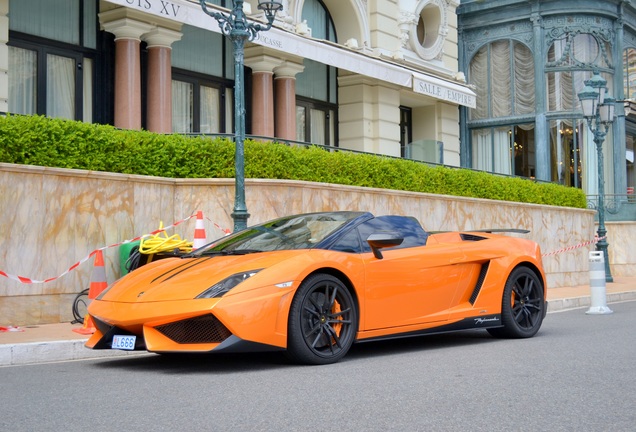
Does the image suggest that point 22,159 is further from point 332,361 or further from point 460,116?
point 460,116

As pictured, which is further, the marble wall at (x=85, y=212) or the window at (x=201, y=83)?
the window at (x=201, y=83)

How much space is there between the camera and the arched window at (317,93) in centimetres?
2373

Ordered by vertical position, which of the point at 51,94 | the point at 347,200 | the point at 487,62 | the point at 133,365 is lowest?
the point at 133,365

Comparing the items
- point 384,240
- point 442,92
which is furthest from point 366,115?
point 384,240

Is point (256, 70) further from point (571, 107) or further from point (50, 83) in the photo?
point (571, 107)

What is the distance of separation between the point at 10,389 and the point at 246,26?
755 cm

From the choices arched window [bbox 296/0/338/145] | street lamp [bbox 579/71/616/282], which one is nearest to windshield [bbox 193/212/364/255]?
street lamp [bbox 579/71/616/282]

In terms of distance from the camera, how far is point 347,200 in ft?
51.3

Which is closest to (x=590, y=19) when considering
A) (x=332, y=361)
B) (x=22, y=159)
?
(x=22, y=159)

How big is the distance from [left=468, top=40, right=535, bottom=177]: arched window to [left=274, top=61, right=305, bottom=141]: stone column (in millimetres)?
9778

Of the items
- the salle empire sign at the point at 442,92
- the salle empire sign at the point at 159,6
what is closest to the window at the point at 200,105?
the salle empire sign at the point at 159,6

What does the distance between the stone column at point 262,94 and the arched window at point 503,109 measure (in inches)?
421

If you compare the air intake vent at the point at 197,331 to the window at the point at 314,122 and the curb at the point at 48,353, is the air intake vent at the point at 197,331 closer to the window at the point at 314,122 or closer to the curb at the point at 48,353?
the curb at the point at 48,353

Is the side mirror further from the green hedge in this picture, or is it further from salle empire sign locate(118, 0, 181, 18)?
salle empire sign locate(118, 0, 181, 18)
